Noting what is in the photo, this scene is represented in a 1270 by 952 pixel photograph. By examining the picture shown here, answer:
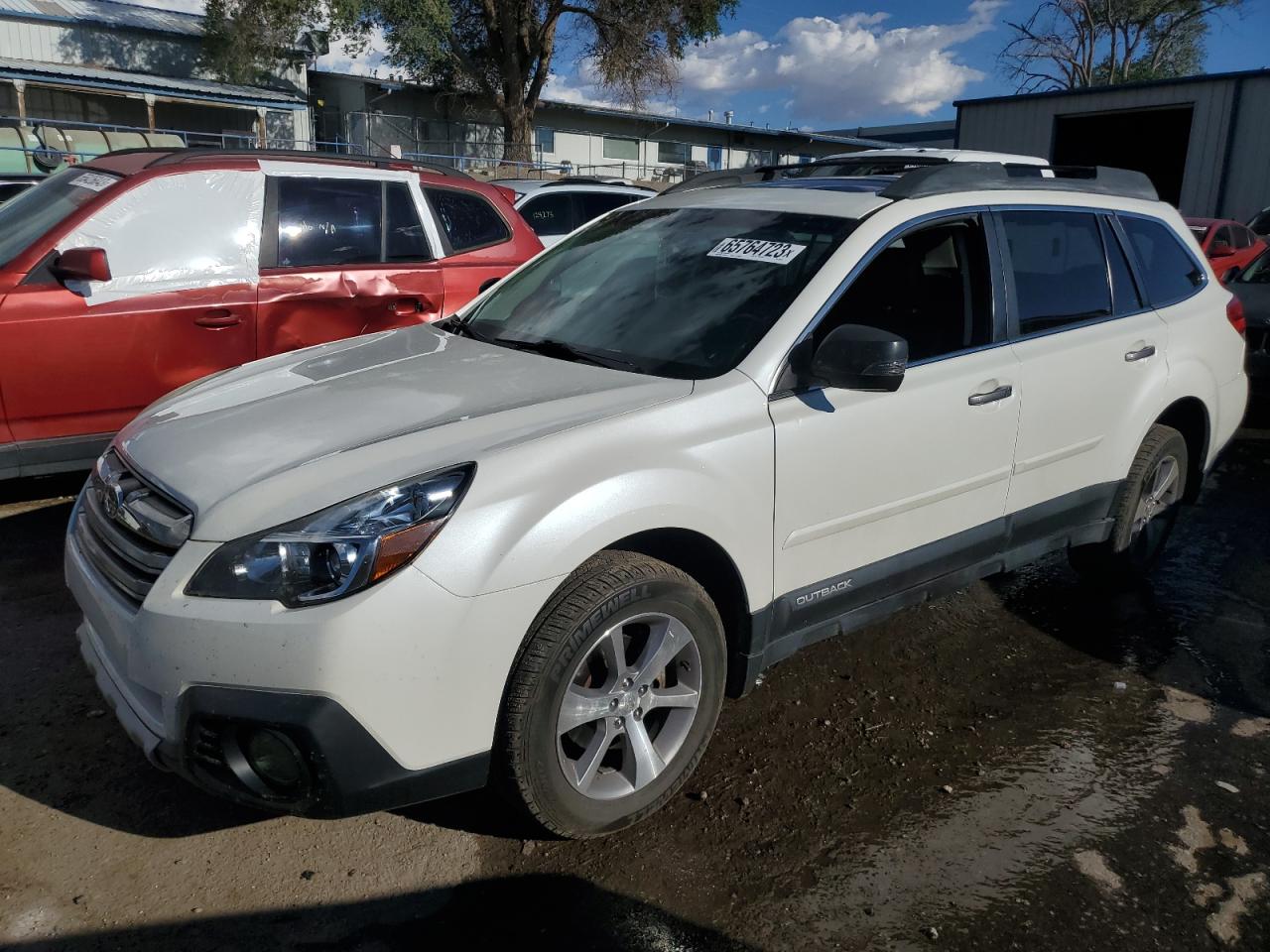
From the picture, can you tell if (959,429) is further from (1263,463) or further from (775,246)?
(1263,463)

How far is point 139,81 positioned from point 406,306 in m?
25.8

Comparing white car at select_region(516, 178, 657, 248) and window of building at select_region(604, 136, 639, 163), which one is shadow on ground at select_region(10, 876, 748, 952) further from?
window of building at select_region(604, 136, 639, 163)

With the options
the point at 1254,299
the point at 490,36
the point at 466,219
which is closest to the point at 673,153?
the point at 490,36

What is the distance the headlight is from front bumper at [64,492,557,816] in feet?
0.11

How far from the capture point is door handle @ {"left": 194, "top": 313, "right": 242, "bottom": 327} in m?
4.97

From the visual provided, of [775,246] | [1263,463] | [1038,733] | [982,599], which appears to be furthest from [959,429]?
[1263,463]

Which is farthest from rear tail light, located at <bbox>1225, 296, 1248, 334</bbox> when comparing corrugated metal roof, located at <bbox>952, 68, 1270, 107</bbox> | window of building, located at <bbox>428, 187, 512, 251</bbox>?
corrugated metal roof, located at <bbox>952, 68, 1270, 107</bbox>

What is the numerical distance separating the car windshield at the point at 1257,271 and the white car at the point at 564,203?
5663 millimetres

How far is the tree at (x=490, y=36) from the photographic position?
2834 centimetres

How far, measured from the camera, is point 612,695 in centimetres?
262

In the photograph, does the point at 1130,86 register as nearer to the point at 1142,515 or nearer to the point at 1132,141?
the point at 1132,141

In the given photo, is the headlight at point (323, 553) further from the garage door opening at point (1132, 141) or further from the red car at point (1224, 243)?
the garage door opening at point (1132, 141)

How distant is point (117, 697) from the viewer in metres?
2.50

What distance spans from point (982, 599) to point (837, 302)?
206 centimetres
